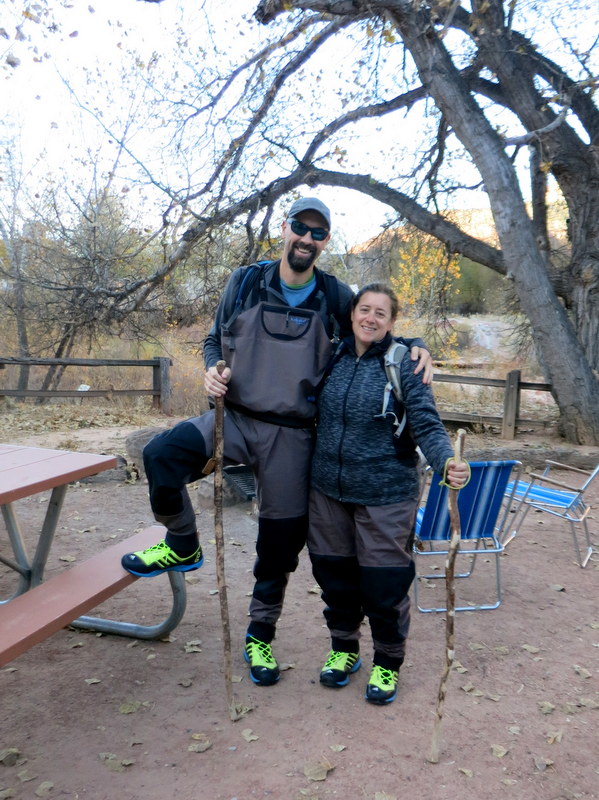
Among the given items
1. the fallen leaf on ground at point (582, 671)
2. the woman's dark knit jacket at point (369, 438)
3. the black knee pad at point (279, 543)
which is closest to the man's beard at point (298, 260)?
the woman's dark knit jacket at point (369, 438)

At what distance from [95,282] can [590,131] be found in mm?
7783

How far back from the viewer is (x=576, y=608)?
13.4 ft

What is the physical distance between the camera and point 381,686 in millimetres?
2854

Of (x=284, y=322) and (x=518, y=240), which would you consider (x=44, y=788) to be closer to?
(x=284, y=322)

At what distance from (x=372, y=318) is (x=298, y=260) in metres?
0.41

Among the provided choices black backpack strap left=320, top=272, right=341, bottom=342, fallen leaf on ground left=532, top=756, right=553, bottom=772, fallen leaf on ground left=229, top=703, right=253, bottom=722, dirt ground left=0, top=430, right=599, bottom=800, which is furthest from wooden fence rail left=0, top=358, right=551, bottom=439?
fallen leaf on ground left=229, top=703, right=253, bottom=722

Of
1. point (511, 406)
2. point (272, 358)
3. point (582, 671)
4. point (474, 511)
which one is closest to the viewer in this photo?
point (272, 358)

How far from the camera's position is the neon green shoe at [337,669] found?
9.80 ft

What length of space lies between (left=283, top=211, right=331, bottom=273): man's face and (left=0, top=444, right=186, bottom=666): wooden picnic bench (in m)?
1.45

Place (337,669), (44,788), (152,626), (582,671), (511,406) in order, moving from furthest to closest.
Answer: (511,406), (152,626), (582,671), (337,669), (44,788)

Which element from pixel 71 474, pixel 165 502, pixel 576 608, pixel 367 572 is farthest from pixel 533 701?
pixel 71 474

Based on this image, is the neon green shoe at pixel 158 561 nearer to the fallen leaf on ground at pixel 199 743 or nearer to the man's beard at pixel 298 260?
the fallen leaf on ground at pixel 199 743

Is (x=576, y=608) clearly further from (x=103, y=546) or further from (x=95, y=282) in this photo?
(x=95, y=282)

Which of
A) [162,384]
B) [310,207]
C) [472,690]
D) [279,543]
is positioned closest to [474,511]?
[472,690]
